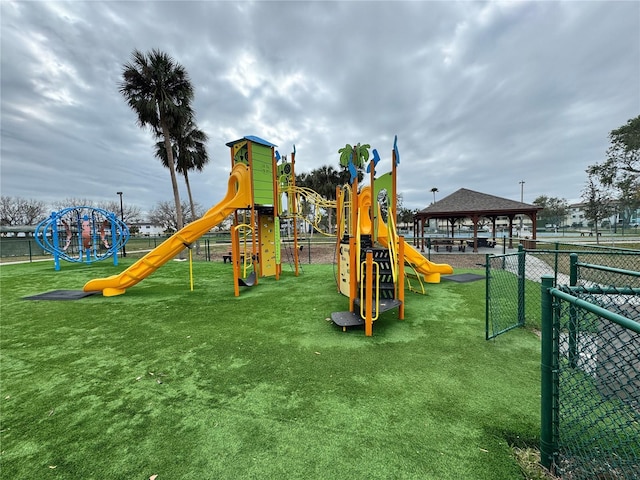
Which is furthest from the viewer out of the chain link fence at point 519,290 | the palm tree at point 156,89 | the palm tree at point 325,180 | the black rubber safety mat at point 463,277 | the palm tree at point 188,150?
the palm tree at point 325,180

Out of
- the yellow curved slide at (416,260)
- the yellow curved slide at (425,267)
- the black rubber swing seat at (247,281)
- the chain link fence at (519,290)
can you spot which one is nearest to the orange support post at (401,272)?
the chain link fence at (519,290)

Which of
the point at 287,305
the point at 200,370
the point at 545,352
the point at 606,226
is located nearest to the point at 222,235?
the point at 287,305

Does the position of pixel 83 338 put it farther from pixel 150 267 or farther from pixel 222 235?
pixel 222 235

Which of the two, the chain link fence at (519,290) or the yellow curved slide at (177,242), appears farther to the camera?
the yellow curved slide at (177,242)

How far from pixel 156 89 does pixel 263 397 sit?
1609 cm

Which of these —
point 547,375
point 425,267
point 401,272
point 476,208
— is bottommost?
point 425,267

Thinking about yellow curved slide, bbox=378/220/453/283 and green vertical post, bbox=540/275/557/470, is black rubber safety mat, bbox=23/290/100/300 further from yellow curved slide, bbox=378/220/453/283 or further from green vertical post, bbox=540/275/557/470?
green vertical post, bbox=540/275/557/470

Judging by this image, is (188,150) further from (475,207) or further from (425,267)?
(475,207)

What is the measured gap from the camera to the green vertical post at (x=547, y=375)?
5.91 ft

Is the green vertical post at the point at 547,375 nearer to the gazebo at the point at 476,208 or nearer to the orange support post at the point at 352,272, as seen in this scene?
the orange support post at the point at 352,272

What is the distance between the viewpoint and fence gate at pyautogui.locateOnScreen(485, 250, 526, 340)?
14.0ft

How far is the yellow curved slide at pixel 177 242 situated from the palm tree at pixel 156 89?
8269 millimetres

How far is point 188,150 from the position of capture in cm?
1808

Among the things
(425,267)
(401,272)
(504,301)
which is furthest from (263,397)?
(425,267)
